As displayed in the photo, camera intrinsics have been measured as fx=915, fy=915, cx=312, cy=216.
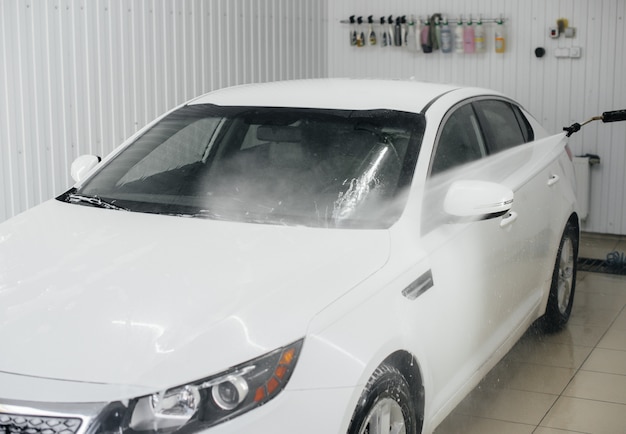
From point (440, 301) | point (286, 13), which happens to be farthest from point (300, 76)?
point (440, 301)

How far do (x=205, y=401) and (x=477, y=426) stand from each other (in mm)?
1881

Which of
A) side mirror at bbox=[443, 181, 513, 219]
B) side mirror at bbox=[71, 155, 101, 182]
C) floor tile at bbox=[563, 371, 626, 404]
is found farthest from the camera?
floor tile at bbox=[563, 371, 626, 404]

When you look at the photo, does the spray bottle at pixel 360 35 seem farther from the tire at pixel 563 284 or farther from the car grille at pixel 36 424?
the car grille at pixel 36 424

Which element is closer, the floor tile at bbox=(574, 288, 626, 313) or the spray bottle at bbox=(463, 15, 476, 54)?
the floor tile at bbox=(574, 288, 626, 313)

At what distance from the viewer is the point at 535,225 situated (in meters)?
4.21

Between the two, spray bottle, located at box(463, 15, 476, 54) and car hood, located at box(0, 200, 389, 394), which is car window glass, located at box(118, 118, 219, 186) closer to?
car hood, located at box(0, 200, 389, 394)

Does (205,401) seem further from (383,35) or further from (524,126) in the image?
(383,35)

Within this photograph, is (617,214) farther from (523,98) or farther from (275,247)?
(275,247)

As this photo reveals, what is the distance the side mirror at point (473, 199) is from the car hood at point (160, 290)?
0.32m

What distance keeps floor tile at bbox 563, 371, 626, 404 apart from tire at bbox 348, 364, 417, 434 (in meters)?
1.61

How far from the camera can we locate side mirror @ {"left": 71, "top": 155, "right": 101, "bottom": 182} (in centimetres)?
390

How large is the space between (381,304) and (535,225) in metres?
1.70

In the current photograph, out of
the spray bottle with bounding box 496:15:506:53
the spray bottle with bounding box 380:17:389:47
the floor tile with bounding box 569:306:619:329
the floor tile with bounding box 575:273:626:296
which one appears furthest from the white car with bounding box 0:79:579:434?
the spray bottle with bounding box 380:17:389:47

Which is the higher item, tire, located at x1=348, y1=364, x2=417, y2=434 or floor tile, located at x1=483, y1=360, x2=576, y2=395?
tire, located at x1=348, y1=364, x2=417, y2=434
